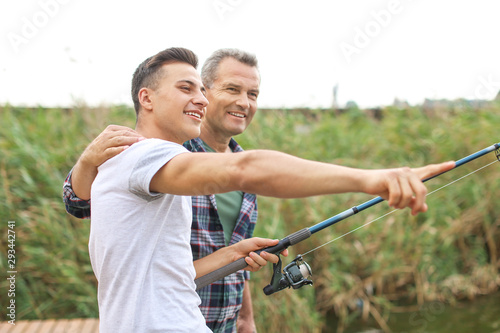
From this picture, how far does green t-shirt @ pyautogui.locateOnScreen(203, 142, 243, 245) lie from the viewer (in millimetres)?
2133

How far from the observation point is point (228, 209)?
2180mm

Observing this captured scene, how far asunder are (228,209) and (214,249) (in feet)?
0.73

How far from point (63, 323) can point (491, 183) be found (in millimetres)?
4648

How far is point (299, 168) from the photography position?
108 cm

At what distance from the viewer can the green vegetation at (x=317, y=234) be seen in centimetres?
412

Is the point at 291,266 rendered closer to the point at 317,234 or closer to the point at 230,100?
the point at 230,100

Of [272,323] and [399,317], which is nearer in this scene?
[272,323]

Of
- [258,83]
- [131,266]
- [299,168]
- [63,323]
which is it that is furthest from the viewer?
[63,323]

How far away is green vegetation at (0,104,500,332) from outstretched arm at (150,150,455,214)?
291 cm

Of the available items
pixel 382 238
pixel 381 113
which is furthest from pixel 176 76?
pixel 381 113

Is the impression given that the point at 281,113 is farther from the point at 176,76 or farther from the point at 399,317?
the point at 176,76

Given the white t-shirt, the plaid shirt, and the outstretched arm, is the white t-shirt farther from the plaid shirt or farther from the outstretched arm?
the plaid shirt

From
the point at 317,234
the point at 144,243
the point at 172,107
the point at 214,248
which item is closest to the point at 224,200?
the point at 214,248

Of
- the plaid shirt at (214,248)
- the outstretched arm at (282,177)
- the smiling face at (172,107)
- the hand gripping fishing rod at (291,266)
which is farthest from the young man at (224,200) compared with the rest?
the outstretched arm at (282,177)
